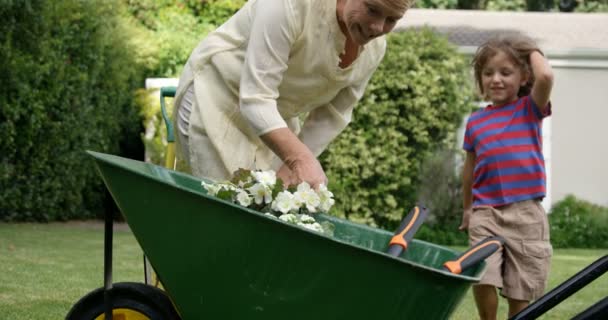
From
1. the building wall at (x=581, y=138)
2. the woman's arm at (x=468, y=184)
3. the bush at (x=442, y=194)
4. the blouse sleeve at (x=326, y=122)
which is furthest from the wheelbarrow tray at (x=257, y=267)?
the building wall at (x=581, y=138)

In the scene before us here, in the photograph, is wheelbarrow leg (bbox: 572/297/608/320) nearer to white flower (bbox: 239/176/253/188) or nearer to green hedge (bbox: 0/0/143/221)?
white flower (bbox: 239/176/253/188)

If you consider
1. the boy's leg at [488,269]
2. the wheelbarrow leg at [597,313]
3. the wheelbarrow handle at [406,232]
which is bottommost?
the boy's leg at [488,269]

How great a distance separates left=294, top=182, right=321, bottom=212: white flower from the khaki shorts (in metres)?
1.28

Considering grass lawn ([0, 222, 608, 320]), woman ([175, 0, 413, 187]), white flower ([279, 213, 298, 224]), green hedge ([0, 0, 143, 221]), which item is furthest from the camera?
green hedge ([0, 0, 143, 221])

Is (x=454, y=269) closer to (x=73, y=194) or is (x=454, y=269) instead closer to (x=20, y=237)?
(x=20, y=237)

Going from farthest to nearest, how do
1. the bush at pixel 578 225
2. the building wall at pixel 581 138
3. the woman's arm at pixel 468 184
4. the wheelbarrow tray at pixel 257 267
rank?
the building wall at pixel 581 138 < the bush at pixel 578 225 < the woman's arm at pixel 468 184 < the wheelbarrow tray at pixel 257 267

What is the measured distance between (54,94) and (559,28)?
796cm

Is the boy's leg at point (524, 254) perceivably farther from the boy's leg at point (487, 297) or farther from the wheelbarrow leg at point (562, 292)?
the wheelbarrow leg at point (562, 292)

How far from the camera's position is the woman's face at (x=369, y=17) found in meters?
2.68

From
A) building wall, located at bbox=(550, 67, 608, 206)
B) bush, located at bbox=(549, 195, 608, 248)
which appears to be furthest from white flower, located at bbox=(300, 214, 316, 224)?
building wall, located at bbox=(550, 67, 608, 206)

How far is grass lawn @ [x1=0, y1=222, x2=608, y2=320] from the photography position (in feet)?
16.0

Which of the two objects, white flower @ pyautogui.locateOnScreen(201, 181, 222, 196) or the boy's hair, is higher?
the boy's hair

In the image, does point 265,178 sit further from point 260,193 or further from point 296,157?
point 296,157

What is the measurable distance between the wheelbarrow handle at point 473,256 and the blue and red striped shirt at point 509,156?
1299 millimetres
